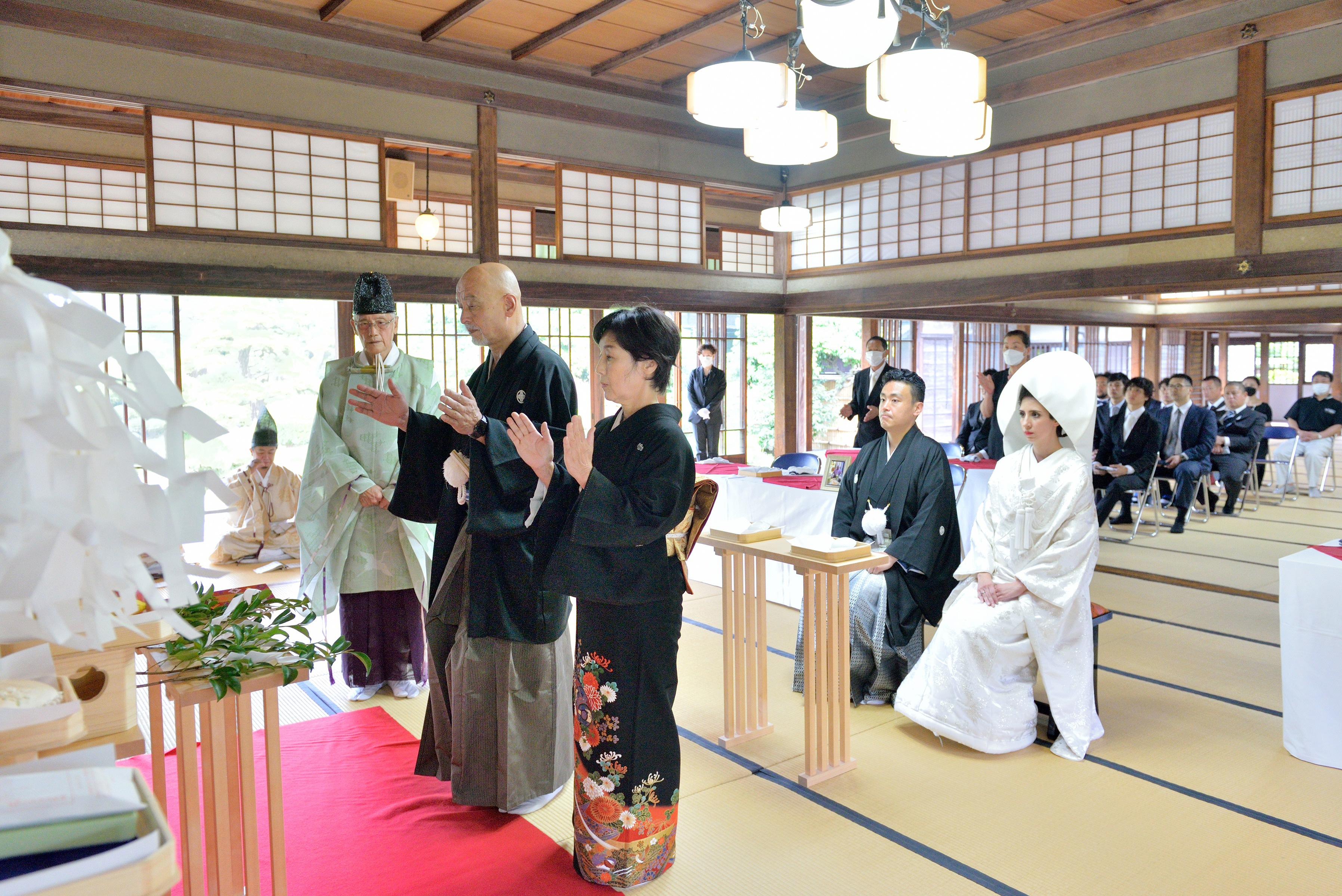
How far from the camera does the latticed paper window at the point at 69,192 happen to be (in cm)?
801

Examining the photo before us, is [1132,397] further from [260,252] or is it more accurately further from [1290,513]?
[260,252]

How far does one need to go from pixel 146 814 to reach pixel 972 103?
315cm

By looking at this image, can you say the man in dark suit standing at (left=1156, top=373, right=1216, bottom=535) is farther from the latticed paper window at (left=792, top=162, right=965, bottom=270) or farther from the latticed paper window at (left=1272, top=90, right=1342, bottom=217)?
the latticed paper window at (left=1272, top=90, right=1342, bottom=217)

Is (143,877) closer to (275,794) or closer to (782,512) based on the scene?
(275,794)

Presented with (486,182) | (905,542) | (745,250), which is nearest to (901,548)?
(905,542)

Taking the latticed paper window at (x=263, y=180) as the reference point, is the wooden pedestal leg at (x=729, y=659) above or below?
below

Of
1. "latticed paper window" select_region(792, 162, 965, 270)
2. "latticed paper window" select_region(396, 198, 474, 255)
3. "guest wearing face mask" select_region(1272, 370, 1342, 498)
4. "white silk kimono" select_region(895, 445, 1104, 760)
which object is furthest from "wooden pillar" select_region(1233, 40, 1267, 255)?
"latticed paper window" select_region(396, 198, 474, 255)

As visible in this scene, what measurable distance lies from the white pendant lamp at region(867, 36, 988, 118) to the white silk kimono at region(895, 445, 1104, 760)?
4.44 feet

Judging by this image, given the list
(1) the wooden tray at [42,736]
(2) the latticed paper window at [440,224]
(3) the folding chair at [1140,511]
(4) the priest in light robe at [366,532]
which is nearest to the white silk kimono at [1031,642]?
(4) the priest in light robe at [366,532]

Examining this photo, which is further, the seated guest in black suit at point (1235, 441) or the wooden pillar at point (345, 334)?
the seated guest in black suit at point (1235, 441)

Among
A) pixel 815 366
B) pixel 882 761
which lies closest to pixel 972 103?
pixel 882 761

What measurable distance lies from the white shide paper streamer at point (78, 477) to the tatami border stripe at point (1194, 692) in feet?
11.7

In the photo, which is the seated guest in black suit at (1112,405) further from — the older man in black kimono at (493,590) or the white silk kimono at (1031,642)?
the older man in black kimono at (493,590)

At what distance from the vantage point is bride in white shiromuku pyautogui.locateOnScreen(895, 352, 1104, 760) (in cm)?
316
